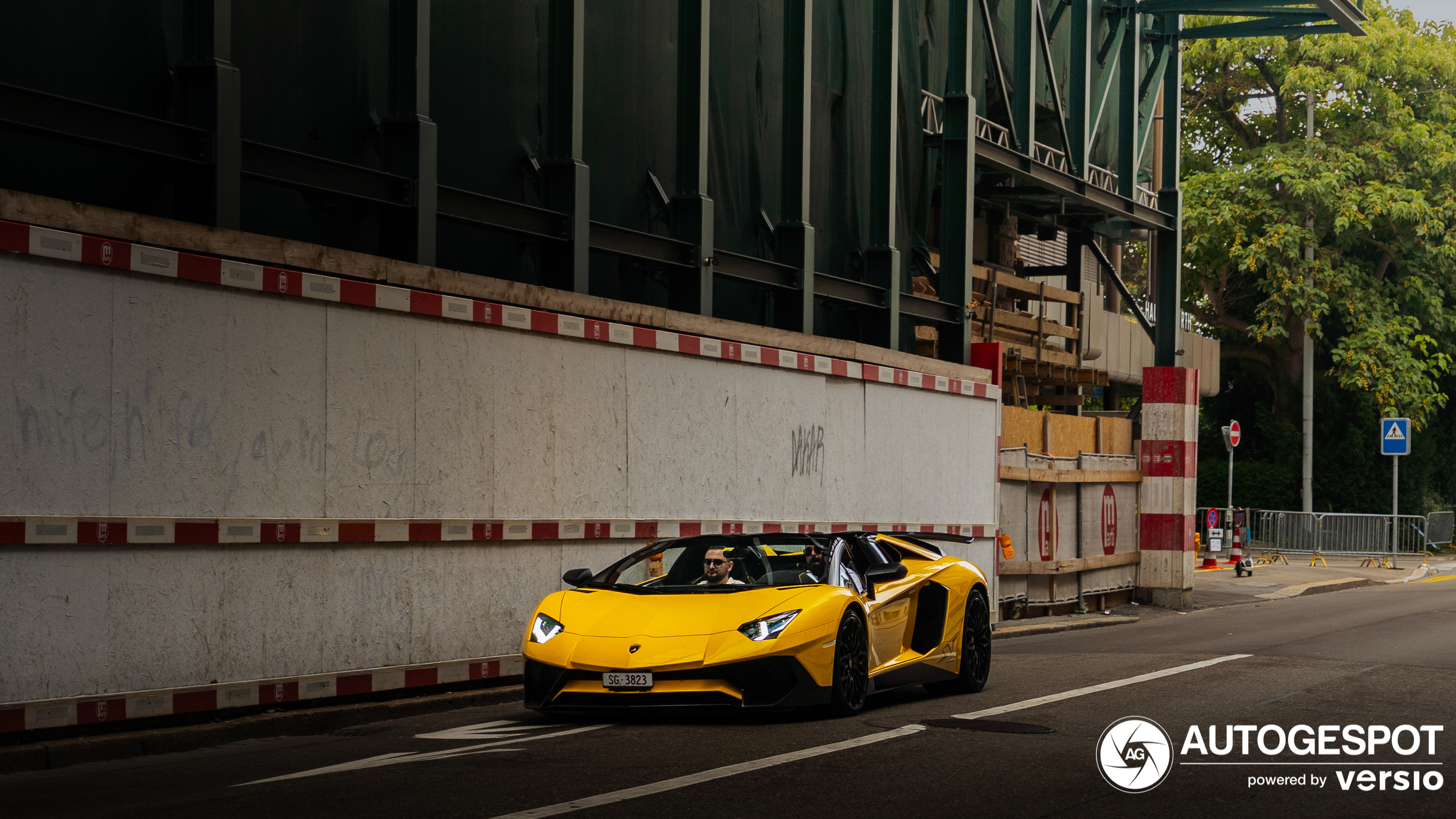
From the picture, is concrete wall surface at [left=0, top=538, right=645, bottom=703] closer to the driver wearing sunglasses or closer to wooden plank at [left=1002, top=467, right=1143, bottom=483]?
the driver wearing sunglasses

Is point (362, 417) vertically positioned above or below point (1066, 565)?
above

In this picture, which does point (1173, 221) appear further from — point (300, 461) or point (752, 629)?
point (300, 461)

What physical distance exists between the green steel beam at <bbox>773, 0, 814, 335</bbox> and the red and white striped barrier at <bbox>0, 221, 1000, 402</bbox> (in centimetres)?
132

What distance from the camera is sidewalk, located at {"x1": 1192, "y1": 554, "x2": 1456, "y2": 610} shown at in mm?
26156

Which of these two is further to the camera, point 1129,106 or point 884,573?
point 1129,106

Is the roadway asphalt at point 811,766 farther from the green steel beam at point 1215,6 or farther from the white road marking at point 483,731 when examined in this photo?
the green steel beam at point 1215,6

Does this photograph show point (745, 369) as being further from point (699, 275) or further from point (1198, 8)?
point (1198, 8)

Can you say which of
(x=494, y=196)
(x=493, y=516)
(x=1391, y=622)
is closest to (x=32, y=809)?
(x=493, y=516)

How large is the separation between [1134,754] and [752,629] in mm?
2369

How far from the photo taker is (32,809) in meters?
6.60

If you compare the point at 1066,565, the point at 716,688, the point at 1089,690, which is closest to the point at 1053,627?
the point at 1066,565

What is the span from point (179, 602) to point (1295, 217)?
3715 centimetres

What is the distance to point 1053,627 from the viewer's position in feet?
61.5

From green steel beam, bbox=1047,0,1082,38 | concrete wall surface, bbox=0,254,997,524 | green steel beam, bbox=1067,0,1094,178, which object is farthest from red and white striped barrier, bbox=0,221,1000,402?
green steel beam, bbox=1047,0,1082,38
